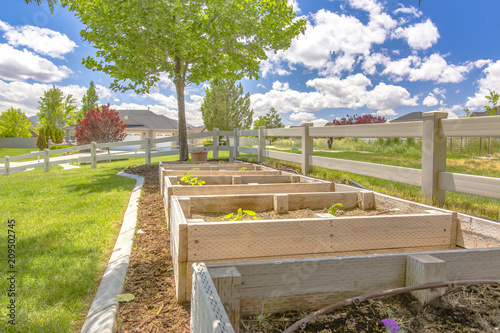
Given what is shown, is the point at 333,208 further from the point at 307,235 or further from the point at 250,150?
the point at 250,150

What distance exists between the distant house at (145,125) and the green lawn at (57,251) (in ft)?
100

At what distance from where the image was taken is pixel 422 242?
94.8 inches

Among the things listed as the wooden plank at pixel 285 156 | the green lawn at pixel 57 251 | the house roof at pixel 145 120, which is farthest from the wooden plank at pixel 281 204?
the house roof at pixel 145 120

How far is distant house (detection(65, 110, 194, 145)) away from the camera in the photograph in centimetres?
3559

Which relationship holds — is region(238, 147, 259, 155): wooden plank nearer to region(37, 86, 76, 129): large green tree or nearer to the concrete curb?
the concrete curb

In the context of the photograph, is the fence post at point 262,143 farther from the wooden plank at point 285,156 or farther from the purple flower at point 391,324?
the purple flower at point 391,324

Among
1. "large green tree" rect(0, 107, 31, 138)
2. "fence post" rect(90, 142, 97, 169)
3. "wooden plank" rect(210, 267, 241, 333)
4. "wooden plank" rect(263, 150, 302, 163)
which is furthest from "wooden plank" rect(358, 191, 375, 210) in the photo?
"large green tree" rect(0, 107, 31, 138)

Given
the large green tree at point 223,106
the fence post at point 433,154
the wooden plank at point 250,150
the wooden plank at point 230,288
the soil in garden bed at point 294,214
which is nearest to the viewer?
the wooden plank at point 230,288

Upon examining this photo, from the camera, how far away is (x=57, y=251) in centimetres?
308

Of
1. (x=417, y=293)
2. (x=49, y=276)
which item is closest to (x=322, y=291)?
(x=417, y=293)

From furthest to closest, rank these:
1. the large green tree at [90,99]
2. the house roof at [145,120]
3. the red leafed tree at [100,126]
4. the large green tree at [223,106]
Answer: the large green tree at [90,99]
the house roof at [145,120]
the large green tree at [223,106]
the red leafed tree at [100,126]

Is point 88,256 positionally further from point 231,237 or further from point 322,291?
point 322,291

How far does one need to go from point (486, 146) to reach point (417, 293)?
1472 cm

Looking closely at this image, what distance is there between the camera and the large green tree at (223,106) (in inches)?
1210
